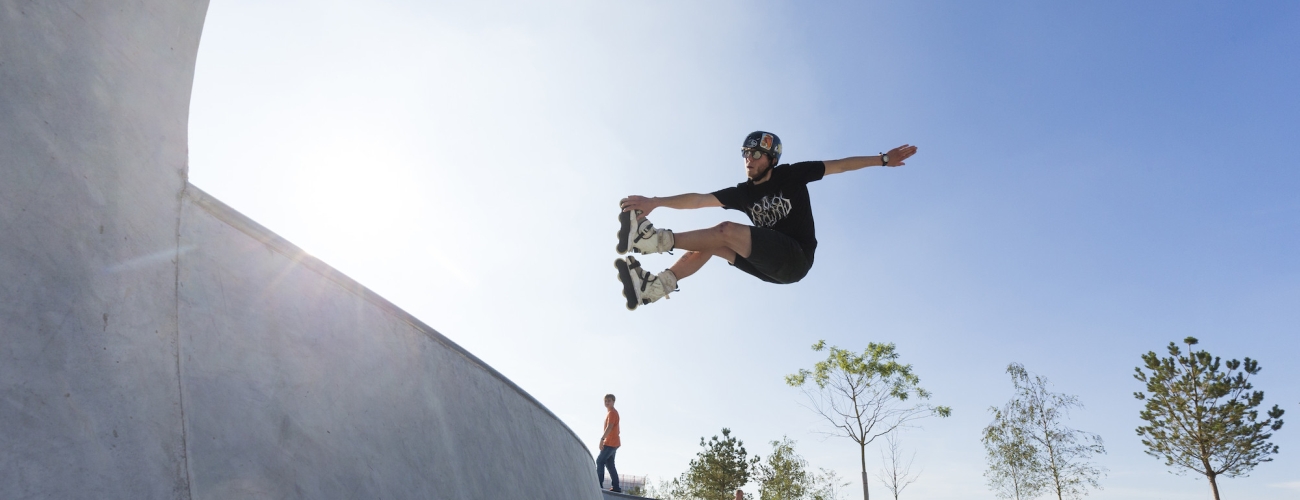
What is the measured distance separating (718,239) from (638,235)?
548 mm

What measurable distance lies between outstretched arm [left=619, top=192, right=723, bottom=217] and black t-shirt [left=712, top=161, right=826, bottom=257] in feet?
0.49

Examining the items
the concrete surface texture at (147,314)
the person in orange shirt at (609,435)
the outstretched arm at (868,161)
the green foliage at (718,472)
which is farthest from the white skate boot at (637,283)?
the green foliage at (718,472)

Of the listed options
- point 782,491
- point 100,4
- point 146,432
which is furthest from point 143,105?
point 782,491

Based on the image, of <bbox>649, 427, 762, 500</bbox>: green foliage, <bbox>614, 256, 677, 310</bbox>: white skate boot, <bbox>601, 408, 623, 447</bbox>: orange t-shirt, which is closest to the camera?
<bbox>614, 256, 677, 310</bbox>: white skate boot

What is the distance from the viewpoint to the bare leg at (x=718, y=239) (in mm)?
4680

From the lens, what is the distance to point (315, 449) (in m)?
3.22

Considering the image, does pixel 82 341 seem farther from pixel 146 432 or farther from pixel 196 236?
pixel 196 236

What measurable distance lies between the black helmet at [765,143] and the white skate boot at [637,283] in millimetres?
1182

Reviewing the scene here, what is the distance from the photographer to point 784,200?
16.5 feet

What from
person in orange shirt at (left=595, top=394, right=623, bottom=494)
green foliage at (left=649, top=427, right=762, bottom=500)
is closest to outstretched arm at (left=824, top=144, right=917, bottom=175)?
person in orange shirt at (left=595, top=394, right=623, bottom=494)

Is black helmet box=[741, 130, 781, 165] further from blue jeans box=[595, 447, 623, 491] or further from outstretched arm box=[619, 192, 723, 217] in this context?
blue jeans box=[595, 447, 623, 491]

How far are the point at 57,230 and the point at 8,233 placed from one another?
0.17m

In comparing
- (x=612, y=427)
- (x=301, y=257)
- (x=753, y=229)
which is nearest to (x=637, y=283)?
(x=753, y=229)

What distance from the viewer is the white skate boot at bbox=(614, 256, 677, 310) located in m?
4.99
